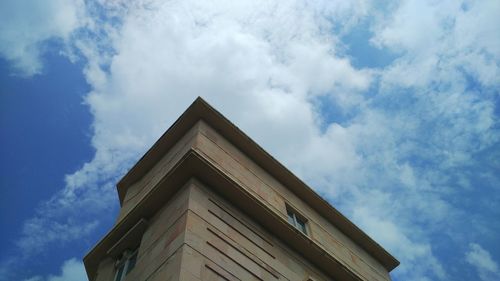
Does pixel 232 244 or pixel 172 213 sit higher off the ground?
pixel 172 213

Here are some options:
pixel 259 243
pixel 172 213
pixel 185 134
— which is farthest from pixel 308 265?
pixel 185 134

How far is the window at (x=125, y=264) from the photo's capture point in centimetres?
1545

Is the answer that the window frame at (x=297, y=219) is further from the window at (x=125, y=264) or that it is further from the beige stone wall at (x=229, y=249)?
the window at (x=125, y=264)

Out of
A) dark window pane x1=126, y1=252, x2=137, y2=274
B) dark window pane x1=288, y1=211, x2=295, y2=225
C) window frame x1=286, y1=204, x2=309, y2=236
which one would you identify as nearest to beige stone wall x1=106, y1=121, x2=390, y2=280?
window frame x1=286, y1=204, x2=309, y2=236

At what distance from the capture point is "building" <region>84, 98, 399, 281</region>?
44.1 ft

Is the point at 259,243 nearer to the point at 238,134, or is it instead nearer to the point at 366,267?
the point at 238,134

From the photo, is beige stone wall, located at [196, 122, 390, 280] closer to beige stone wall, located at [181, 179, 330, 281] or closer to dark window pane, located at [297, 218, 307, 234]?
dark window pane, located at [297, 218, 307, 234]

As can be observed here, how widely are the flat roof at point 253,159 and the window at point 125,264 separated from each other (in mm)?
5278

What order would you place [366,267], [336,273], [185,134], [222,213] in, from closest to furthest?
1. [222,213]
2. [336,273]
3. [185,134]
4. [366,267]

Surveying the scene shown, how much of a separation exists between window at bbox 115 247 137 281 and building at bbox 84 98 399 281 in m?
0.05

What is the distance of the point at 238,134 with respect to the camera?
19.6m

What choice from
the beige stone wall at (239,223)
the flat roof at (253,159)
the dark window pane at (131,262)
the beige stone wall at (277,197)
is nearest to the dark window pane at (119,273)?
the dark window pane at (131,262)

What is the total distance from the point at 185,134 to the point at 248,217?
15.9ft

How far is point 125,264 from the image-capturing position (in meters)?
15.9
